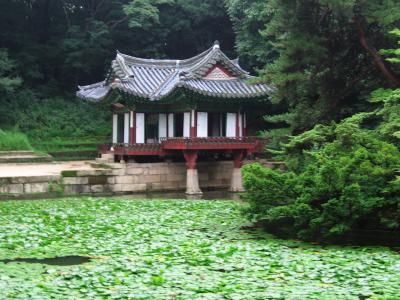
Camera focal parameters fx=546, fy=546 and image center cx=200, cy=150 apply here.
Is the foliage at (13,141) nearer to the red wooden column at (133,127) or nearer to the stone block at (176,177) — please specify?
the red wooden column at (133,127)

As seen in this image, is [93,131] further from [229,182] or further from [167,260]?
[167,260]

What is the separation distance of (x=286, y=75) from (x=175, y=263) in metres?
Result: 10.4

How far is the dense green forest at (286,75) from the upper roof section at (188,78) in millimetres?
1776

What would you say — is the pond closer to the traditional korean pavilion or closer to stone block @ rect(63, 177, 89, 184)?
stone block @ rect(63, 177, 89, 184)

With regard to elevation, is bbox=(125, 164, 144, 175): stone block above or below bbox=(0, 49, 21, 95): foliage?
below

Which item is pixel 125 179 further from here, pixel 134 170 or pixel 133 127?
pixel 133 127

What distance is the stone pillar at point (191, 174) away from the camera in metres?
22.3

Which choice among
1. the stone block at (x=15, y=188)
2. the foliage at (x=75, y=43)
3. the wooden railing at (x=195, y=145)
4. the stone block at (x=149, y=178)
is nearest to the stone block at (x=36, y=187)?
the stone block at (x=15, y=188)

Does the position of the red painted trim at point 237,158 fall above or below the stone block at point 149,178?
above

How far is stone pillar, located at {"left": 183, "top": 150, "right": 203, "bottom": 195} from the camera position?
22328 mm

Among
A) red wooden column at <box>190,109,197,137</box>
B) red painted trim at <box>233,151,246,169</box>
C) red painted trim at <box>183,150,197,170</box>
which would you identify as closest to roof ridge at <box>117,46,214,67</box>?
red wooden column at <box>190,109,197,137</box>

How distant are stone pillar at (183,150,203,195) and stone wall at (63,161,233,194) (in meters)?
1.36

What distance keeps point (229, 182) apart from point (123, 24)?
18.0 metres

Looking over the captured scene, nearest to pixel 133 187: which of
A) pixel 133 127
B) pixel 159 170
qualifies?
pixel 159 170
